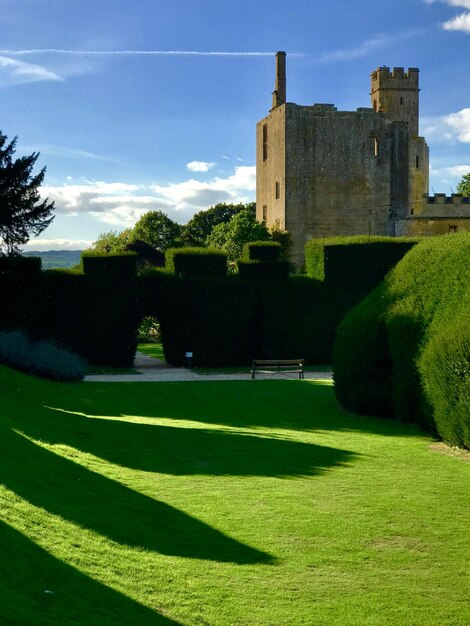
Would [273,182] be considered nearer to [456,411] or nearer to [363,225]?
[363,225]

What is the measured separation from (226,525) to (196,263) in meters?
22.4

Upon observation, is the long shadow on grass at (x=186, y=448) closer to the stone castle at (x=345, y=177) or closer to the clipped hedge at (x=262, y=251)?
the clipped hedge at (x=262, y=251)

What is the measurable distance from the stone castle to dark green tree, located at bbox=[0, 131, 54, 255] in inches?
1029

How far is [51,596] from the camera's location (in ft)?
19.9

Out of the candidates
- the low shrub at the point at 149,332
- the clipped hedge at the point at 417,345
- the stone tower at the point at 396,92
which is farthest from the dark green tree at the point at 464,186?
the clipped hedge at the point at 417,345

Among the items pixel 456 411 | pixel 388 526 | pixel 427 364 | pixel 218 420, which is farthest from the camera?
pixel 218 420

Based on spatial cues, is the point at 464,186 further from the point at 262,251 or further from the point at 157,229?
the point at 262,251

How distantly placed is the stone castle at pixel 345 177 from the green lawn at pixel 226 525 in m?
48.0

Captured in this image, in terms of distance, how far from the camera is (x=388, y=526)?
8867 mm

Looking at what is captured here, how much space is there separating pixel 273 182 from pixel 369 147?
739 centimetres

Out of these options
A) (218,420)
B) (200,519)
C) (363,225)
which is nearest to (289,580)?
(200,519)

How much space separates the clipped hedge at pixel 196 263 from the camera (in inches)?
1208

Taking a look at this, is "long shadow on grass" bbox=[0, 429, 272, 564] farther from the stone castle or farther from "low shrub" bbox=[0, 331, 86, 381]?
the stone castle

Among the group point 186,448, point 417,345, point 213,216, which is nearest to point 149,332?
point 417,345
